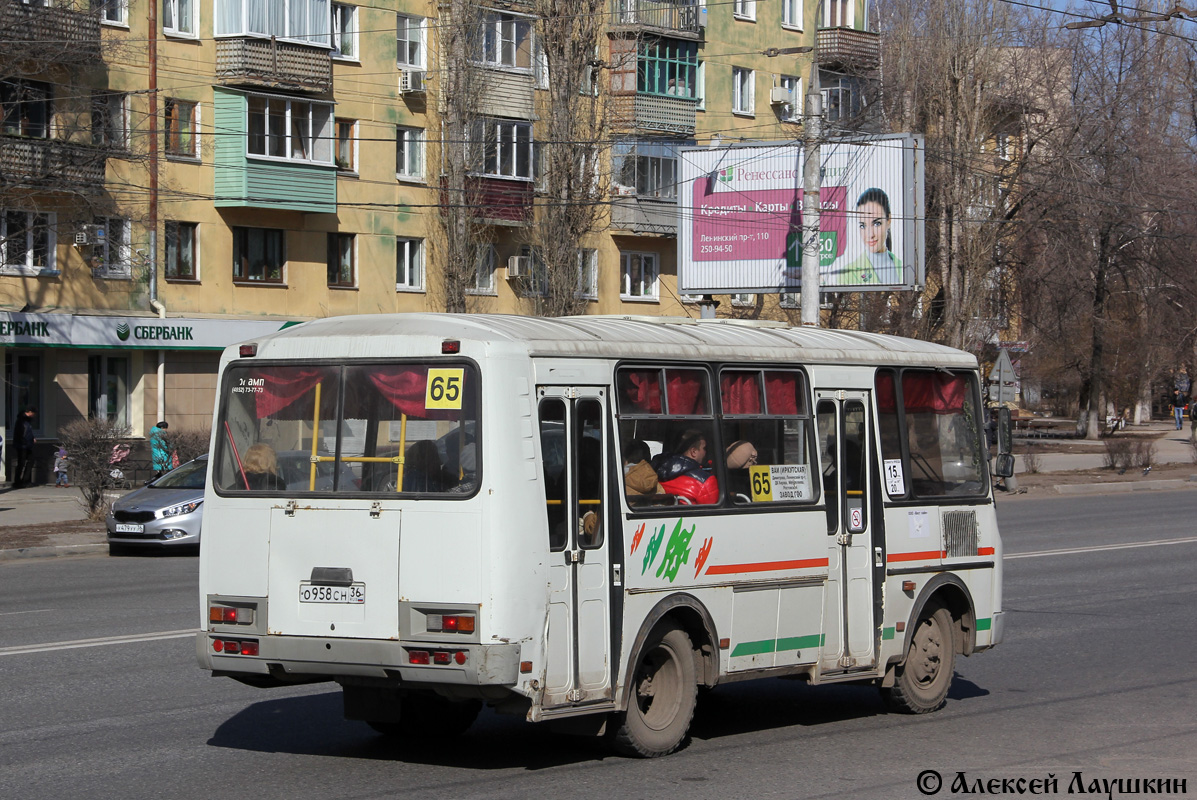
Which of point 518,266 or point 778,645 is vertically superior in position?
point 518,266

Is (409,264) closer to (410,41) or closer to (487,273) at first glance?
(487,273)

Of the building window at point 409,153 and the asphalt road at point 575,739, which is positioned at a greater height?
the building window at point 409,153

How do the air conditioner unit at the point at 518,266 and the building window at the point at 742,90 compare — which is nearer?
the air conditioner unit at the point at 518,266

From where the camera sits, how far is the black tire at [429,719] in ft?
26.6

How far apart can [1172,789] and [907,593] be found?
2196 millimetres

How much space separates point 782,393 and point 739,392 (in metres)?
0.37

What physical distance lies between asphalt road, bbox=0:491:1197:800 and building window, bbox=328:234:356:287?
26.5 metres

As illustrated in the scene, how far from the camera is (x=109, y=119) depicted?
33844mm

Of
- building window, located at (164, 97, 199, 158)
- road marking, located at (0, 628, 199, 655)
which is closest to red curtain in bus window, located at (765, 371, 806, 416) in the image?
road marking, located at (0, 628, 199, 655)

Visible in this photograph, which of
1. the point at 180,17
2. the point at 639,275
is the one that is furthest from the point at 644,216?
the point at 180,17

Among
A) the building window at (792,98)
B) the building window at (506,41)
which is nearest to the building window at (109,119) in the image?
the building window at (506,41)

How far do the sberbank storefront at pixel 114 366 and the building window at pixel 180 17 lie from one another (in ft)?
22.5

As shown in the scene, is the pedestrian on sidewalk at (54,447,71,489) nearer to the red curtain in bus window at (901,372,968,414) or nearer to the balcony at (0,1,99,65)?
the balcony at (0,1,99,65)

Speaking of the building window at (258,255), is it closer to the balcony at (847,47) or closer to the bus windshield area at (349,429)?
the balcony at (847,47)
